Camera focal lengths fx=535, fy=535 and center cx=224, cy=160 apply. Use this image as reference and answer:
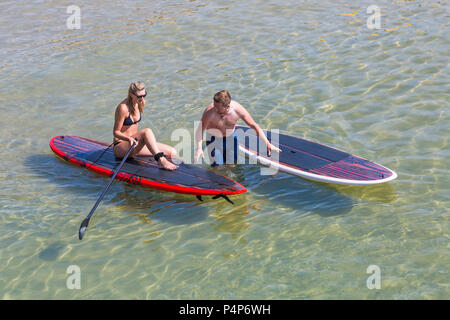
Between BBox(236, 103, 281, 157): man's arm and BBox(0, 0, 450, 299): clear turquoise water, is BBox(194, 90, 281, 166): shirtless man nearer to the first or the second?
BBox(236, 103, 281, 157): man's arm

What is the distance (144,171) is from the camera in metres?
7.54

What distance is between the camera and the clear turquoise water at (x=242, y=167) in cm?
582

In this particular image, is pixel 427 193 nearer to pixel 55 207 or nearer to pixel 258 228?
pixel 258 228

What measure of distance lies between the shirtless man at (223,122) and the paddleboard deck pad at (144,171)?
0.33 m

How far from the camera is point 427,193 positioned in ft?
22.8

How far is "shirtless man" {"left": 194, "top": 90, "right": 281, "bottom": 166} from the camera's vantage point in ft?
23.3

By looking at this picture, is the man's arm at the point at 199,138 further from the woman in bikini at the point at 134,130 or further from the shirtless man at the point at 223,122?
the woman in bikini at the point at 134,130

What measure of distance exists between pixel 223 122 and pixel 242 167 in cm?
86

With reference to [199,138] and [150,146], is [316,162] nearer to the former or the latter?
[199,138]

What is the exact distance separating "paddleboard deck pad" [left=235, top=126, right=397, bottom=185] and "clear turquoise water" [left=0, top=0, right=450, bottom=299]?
23 cm

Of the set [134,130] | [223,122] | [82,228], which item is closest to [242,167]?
[223,122]

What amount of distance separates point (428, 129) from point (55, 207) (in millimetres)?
5726

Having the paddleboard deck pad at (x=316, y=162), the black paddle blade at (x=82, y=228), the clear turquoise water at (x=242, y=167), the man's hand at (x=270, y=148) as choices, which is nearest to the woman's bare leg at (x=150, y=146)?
the clear turquoise water at (x=242, y=167)
